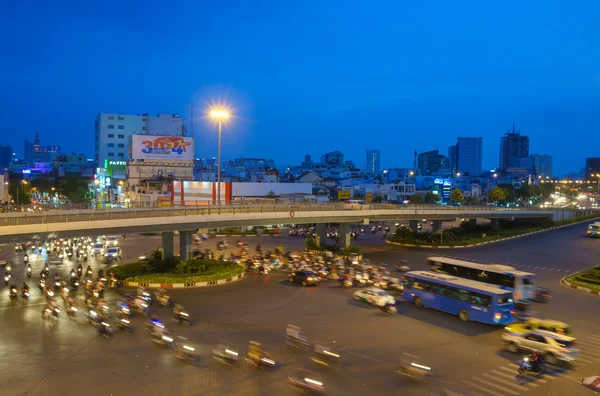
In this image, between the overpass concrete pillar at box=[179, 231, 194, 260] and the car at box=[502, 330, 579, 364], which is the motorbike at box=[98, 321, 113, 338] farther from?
the car at box=[502, 330, 579, 364]

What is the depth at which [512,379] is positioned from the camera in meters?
15.0

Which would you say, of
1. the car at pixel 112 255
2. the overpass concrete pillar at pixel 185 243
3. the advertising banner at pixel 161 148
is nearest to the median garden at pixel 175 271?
the overpass concrete pillar at pixel 185 243

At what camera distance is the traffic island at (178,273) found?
29.3 m

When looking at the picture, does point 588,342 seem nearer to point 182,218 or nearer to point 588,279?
point 588,279

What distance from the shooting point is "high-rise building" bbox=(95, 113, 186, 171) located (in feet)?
342

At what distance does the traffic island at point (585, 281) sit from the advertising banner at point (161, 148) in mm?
63179

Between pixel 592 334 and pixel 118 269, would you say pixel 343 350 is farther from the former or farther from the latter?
pixel 118 269

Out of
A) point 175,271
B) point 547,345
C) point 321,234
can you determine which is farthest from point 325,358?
point 321,234

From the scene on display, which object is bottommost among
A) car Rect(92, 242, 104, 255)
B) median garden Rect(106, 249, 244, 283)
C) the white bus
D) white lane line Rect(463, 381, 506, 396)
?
car Rect(92, 242, 104, 255)

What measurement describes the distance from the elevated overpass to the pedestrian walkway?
21.2 metres

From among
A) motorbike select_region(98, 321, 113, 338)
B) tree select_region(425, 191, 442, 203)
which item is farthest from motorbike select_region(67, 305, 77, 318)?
tree select_region(425, 191, 442, 203)

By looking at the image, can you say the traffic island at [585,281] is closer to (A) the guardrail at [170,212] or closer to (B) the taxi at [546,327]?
(B) the taxi at [546,327]

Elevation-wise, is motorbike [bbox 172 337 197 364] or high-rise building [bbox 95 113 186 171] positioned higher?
high-rise building [bbox 95 113 186 171]

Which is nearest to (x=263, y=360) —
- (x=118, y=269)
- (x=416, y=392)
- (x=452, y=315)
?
(x=416, y=392)
